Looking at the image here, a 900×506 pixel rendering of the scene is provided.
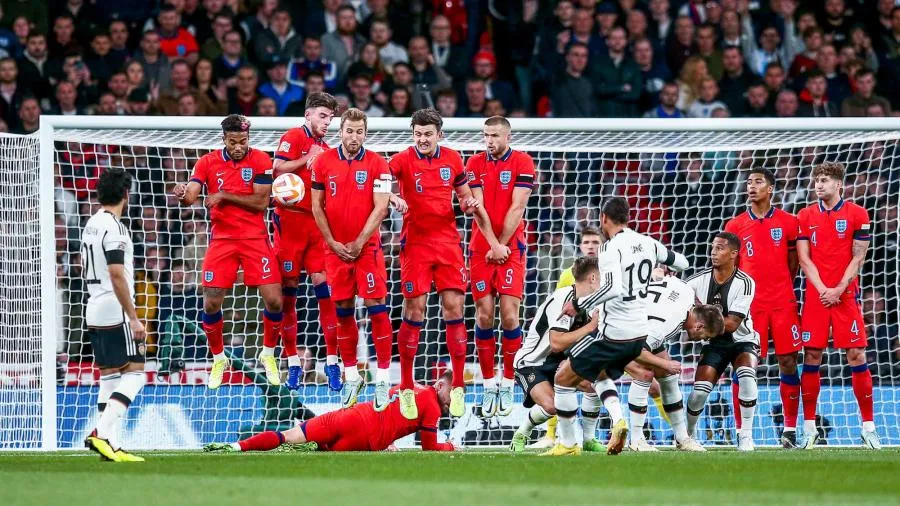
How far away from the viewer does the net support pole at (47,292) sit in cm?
1219

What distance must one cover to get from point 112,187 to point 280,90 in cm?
654

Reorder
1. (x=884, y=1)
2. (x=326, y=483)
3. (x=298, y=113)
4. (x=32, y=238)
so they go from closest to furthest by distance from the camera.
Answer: (x=326, y=483), (x=32, y=238), (x=298, y=113), (x=884, y=1)

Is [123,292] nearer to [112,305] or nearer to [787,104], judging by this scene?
[112,305]

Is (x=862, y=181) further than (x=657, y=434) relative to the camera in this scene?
Yes

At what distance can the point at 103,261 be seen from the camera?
966 centimetres

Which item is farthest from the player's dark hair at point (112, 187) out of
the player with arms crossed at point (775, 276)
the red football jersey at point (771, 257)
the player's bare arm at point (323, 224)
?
the red football jersey at point (771, 257)

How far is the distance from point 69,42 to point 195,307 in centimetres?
413

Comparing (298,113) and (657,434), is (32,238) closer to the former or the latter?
(298,113)

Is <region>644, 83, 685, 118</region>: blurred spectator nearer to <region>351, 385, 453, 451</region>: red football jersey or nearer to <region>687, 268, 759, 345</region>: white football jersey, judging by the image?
<region>687, 268, 759, 345</region>: white football jersey

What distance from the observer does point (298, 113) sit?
51.6 feet

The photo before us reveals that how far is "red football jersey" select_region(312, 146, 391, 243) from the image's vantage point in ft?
37.3

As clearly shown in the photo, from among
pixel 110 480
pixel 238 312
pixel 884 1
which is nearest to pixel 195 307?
pixel 238 312

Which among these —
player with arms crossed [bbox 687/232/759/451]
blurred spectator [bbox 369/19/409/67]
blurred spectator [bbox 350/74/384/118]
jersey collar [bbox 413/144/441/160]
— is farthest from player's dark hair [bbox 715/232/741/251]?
blurred spectator [bbox 369/19/409/67]

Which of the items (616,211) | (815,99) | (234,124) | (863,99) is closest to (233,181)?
(234,124)
